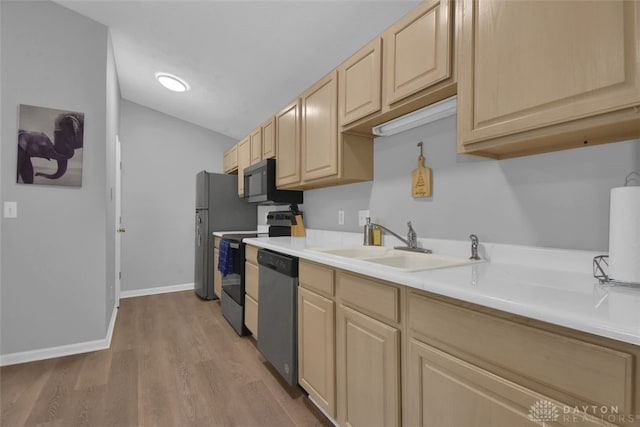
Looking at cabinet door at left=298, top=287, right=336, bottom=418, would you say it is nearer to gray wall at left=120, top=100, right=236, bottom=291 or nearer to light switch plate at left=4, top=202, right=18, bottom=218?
light switch plate at left=4, top=202, right=18, bottom=218

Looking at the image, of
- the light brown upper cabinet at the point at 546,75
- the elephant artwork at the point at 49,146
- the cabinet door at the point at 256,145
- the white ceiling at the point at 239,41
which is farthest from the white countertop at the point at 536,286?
the elephant artwork at the point at 49,146

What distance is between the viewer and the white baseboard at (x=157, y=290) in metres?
4.18

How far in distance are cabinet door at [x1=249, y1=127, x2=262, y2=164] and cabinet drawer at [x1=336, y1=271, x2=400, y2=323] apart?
2.17 metres

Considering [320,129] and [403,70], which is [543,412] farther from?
[320,129]

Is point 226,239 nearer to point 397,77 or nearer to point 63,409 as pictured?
point 63,409

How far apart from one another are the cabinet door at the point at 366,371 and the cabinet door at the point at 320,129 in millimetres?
1055

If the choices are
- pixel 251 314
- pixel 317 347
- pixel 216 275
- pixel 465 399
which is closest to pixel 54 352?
pixel 251 314

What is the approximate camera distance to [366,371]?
1.28 meters

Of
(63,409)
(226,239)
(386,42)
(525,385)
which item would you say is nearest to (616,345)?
(525,385)

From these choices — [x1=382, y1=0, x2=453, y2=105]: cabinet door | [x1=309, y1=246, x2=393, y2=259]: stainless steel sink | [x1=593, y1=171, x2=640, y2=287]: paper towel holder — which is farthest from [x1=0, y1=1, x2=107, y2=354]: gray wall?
[x1=593, y1=171, x2=640, y2=287]: paper towel holder

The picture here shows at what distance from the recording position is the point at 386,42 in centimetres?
158

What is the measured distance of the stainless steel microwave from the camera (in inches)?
115

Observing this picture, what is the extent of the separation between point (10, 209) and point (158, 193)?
2.08 meters

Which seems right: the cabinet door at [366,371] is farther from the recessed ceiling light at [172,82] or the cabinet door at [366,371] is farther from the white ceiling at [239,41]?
the recessed ceiling light at [172,82]
